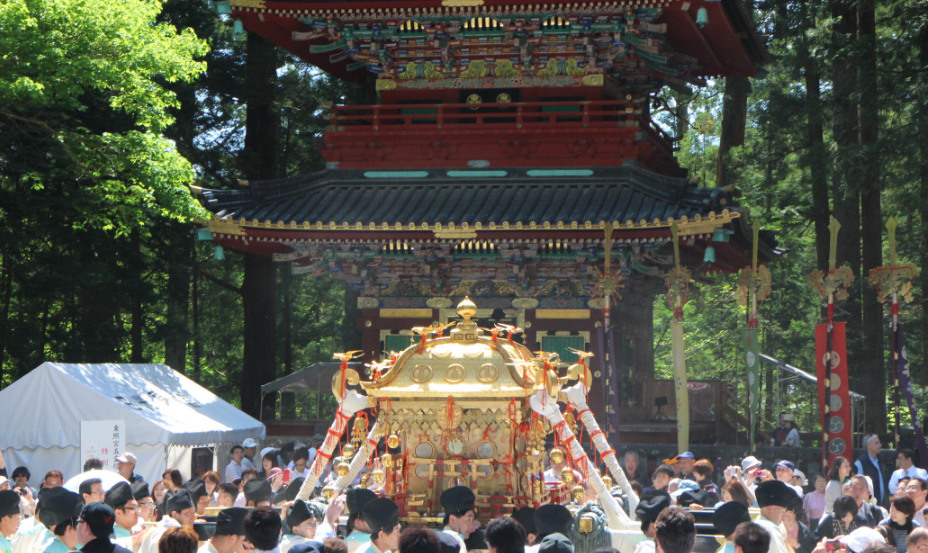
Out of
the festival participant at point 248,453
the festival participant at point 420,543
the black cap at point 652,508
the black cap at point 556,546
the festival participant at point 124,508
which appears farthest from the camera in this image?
the festival participant at point 248,453

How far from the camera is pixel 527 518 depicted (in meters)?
8.25

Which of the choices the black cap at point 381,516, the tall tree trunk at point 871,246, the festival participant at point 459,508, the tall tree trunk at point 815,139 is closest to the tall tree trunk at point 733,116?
the tall tree trunk at point 815,139

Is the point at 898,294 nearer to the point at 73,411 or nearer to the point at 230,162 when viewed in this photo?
the point at 73,411

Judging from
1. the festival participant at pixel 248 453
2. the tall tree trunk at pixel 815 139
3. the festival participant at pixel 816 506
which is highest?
the tall tree trunk at pixel 815 139

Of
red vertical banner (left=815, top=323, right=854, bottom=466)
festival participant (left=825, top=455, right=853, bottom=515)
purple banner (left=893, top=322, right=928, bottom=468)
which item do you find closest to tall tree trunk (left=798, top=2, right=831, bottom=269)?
red vertical banner (left=815, top=323, right=854, bottom=466)

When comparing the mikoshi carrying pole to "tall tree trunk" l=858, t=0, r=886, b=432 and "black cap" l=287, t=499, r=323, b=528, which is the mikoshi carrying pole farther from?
"black cap" l=287, t=499, r=323, b=528

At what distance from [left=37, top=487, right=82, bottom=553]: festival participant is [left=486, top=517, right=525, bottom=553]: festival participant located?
9.72 ft

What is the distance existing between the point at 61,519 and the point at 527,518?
316 cm

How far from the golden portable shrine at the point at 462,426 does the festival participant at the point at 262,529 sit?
6.50 feet

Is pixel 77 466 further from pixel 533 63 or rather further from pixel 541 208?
pixel 533 63

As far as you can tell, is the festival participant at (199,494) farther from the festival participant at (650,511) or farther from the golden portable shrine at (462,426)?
the festival participant at (650,511)

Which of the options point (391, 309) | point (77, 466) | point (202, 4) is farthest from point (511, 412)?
point (202, 4)

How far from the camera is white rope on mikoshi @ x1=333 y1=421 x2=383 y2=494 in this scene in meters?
8.95

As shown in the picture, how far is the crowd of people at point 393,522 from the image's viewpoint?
6.29m
